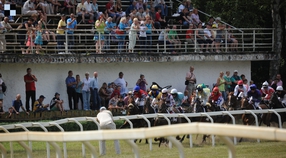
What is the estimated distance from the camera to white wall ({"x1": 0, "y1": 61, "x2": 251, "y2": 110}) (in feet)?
81.3

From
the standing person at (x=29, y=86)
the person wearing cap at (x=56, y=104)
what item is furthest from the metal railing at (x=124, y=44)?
the person wearing cap at (x=56, y=104)

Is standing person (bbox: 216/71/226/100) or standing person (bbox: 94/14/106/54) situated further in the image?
standing person (bbox: 216/71/226/100)

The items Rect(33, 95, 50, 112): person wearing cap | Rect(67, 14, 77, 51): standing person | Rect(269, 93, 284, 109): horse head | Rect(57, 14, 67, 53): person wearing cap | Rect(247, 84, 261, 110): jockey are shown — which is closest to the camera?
Rect(269, 93, 284, 109): horse head

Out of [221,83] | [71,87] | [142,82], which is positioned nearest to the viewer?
[71,87]

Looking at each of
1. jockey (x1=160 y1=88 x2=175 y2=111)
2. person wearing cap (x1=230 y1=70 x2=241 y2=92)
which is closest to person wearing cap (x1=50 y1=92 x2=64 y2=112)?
jockey (x1=160 y1=88 x2=175 y2=111)

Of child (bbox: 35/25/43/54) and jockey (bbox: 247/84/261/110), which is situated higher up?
child (bbox: 35/25/43/54)

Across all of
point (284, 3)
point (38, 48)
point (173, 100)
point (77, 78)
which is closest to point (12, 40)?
point (38, 48)

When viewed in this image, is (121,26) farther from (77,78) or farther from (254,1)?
(254,1)

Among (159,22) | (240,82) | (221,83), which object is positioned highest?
(159,22)

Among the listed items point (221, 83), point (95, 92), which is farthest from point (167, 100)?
point (221, 83)

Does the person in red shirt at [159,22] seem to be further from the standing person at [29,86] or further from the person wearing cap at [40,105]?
the person wearing cap at [40,105]

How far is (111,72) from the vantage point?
2692cm

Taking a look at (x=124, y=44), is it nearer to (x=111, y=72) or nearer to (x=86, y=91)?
(x=111, y=72)

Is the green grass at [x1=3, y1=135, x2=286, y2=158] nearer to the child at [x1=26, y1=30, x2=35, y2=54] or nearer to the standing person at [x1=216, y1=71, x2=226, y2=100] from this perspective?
the child at [x1=26, y1=30, x2=35, y2=54]
